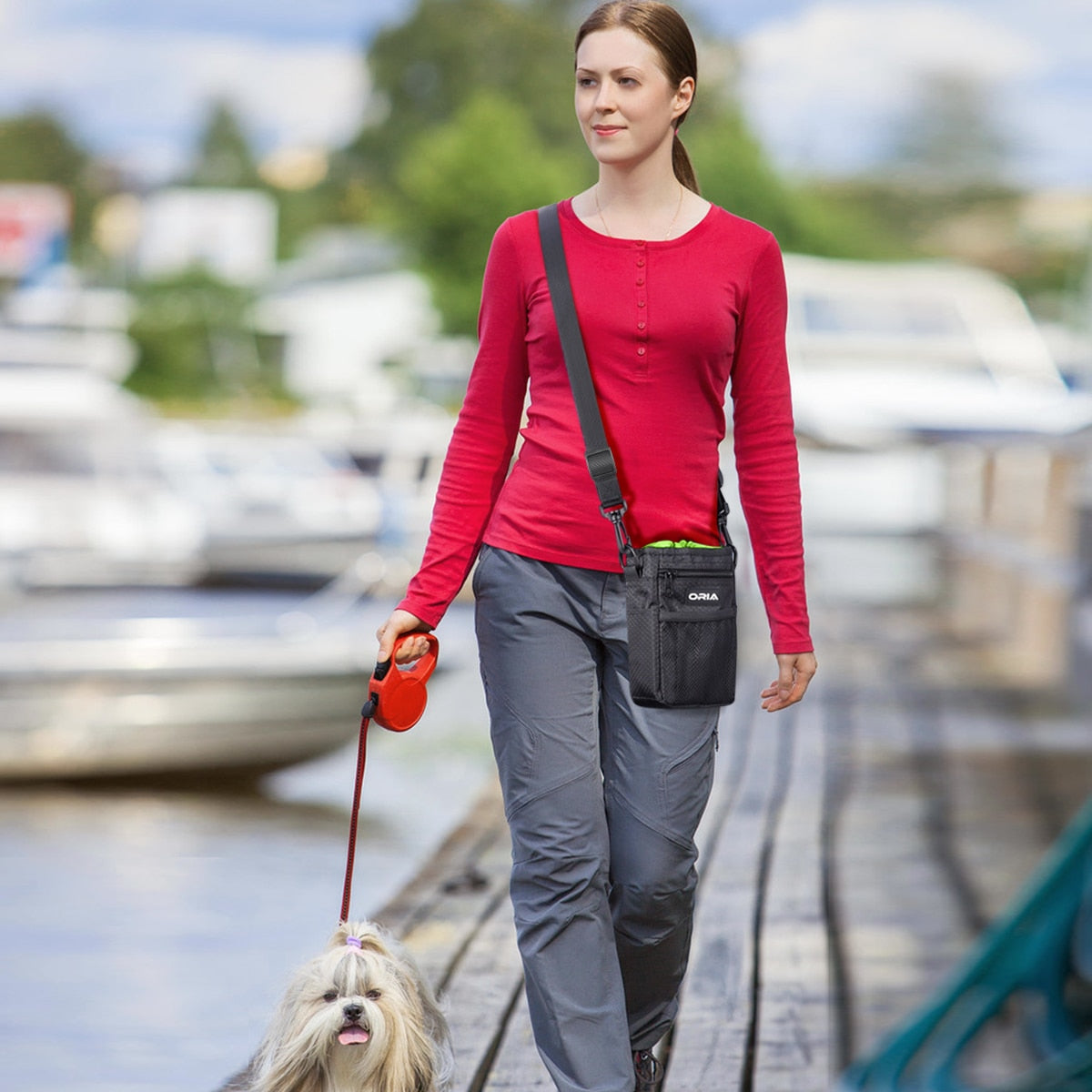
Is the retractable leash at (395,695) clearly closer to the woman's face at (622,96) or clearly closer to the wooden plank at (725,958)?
the woman's face at (622,96)

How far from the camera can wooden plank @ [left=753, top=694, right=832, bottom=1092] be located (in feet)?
11.5

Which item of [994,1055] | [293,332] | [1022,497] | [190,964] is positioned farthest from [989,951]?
[293,332]

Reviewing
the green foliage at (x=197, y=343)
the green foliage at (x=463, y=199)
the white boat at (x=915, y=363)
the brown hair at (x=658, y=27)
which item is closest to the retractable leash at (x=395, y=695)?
the brown hair at (x=658, y=27)

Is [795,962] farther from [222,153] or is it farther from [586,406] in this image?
[222,153]

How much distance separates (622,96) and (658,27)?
0.10 metres

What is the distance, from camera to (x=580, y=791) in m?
2.60

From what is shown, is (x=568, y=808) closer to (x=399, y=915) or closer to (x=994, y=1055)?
(x=994, y=1055)

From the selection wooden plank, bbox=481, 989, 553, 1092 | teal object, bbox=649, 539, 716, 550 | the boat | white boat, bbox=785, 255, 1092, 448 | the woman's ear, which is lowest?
the boat

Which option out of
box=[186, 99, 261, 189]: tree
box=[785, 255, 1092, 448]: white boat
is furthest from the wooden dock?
box=[186, 99, 261, 189]: tree

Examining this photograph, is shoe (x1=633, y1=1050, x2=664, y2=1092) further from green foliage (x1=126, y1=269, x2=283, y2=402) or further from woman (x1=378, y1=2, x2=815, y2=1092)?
green foliage (x1=126, y1=269, x2=283, y2=402)

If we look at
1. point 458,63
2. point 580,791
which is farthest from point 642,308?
point 458,63

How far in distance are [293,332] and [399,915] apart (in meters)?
56.5

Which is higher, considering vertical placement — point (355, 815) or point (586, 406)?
point (586, 406)

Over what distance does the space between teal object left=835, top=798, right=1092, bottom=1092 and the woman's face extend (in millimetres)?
1289
